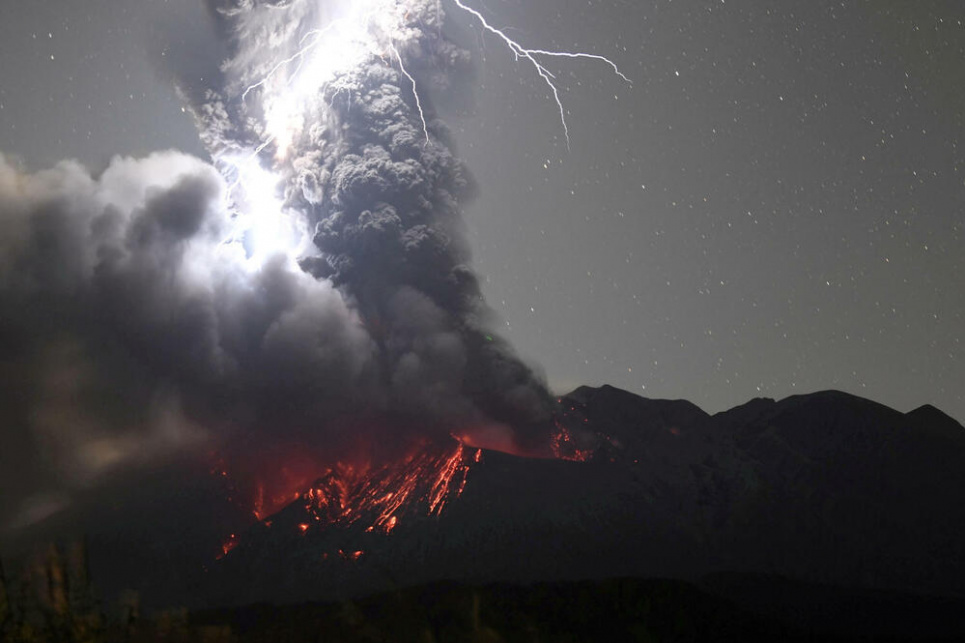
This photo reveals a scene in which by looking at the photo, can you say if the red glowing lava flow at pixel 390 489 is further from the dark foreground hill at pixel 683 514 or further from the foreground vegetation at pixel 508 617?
the foreground vegetation at pixel 508 617

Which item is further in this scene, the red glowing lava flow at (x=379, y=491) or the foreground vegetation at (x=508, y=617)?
the red glowing lava flow at (x=379, y=491)

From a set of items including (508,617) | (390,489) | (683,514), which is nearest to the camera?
(508,617)

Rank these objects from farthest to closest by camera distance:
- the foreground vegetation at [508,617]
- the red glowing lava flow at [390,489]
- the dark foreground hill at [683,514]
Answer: the red glowing lava flow at [390,489] → the dark foreground hill at [683,514] → the foreground vegetation at [508,617]

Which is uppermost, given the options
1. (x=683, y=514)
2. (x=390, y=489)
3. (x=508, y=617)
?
(x=390, y=489)

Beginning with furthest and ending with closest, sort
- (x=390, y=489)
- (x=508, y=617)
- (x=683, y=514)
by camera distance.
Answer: (x=683, y=514) < (x=390, y=489) < (x=508, y=617)

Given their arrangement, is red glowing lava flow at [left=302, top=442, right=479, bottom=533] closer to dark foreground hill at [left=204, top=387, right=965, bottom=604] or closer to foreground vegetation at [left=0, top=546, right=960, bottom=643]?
dark foreground hill at [left=204, top=387, right=965, bottom=604]

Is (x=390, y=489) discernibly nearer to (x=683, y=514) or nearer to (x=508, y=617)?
(x=508, y=617)

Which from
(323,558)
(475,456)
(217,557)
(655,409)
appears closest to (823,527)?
(655,409)

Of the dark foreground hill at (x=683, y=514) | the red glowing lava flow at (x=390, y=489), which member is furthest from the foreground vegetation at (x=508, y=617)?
the red glowing lava flow at (x=390, y=489)

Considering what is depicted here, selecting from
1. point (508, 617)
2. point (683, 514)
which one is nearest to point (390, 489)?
Answer: point (508, 617)
